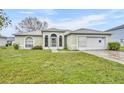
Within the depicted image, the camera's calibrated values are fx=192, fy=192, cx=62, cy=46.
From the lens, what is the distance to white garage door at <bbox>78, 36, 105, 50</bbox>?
975 inches

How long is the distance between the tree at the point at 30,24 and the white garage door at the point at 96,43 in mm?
14521

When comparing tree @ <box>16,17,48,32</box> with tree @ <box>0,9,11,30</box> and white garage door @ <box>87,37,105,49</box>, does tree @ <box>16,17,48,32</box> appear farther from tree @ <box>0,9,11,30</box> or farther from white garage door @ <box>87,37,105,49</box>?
tree @ <box>0,9,11,30</box>

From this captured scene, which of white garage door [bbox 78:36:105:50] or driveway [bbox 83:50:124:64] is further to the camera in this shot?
white garage door [bbox 78:36:105:50]

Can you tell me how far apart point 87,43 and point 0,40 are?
29.8 meters

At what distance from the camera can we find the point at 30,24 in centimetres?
3728

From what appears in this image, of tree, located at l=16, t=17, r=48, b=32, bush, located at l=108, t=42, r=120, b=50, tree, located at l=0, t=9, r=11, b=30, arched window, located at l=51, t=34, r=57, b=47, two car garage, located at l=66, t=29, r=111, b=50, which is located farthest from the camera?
tree, located at l=16, t=17, r=48, b=32

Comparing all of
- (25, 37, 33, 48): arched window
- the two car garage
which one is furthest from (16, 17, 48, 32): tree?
the two car garage

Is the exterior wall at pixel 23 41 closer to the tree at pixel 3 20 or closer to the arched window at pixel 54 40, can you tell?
the arched window at pixel 54 40

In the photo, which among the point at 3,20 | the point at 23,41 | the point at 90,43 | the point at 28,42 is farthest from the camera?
the point at 28,42

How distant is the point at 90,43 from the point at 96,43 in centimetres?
85

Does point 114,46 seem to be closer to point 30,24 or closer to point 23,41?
point 23,41

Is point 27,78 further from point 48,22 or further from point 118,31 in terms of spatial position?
point 118,31

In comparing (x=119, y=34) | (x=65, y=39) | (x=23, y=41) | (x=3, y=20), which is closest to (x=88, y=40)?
(x=65, y=39)
